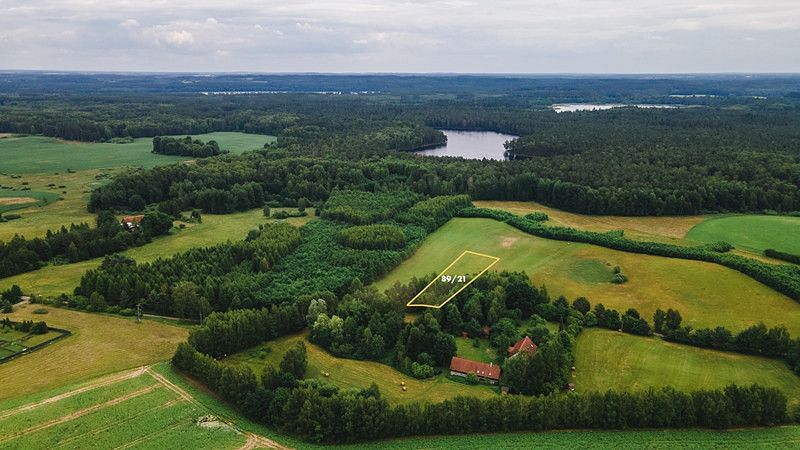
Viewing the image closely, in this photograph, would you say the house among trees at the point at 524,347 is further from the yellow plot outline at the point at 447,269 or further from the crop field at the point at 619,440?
the yellow plot outline at the point at 447,269

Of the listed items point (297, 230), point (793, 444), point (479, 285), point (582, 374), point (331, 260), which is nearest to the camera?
point (793, 444)

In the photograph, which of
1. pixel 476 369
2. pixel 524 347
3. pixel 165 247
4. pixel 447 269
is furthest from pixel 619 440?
pixel 165 247

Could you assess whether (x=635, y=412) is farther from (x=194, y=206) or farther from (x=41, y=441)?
(x=194, y=206)

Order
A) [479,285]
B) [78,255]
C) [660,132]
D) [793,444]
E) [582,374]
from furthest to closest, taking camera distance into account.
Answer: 1. [660,132]
2. [78,255]
3. [479,285]
4. [582,374]
5. [793,444]

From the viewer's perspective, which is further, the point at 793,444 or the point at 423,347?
the point at 423,347

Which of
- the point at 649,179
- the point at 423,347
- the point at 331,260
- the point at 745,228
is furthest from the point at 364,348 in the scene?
the point at 649,179

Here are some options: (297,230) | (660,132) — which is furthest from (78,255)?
(660,132)

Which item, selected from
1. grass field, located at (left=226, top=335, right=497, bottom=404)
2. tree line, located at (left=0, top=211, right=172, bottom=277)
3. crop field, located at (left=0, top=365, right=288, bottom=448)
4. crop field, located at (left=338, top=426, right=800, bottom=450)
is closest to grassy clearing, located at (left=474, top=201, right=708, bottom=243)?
crop field, located at (left=338, top=426, right=800, bottom=450)
